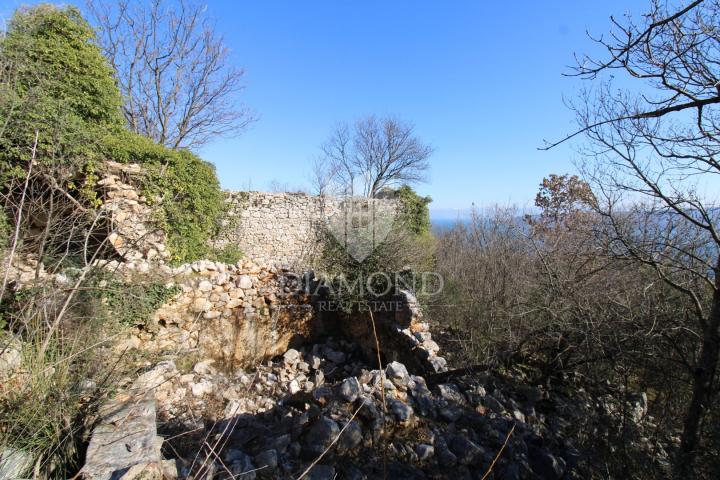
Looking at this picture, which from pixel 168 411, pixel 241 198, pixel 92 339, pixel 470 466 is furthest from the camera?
pixel 241 198

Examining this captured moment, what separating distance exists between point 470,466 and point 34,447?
283 centimetres

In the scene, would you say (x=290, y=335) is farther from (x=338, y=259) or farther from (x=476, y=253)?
(x=476, y=253)

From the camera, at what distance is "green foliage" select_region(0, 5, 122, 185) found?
5219mm

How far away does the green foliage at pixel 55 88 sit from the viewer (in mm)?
5219

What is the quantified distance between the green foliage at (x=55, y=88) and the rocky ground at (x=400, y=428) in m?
4.46

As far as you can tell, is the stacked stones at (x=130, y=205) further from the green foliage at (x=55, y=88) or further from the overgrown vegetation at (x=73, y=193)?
the green foliage at (x=55, y=88)

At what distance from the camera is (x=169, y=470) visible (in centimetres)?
189

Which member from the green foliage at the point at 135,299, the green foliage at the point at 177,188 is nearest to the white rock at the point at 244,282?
the green foliage at the point at 135,299

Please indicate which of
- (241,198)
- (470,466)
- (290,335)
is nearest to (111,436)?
(470,466)

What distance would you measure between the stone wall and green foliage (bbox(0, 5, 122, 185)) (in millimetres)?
3430

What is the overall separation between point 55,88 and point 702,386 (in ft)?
32.0

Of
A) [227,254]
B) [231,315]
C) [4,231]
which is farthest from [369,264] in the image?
[4,231]

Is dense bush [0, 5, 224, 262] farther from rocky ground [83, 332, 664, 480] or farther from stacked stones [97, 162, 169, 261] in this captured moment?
rocky ground [83, 332, 664, 480]

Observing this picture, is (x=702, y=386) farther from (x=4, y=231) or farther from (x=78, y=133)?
(x=78, y=133)
